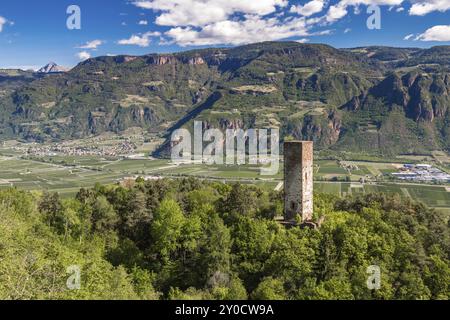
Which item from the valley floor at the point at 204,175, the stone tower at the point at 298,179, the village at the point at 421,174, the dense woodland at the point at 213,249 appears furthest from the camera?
the village at the point at 421,174

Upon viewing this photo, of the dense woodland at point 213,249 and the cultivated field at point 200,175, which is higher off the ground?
the dense woodland at point 213,249

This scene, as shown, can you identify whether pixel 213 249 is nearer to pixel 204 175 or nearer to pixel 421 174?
pixel 204 175

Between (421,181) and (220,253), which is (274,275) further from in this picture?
(421,181)

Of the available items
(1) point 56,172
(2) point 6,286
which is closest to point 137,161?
(1) point 56,172

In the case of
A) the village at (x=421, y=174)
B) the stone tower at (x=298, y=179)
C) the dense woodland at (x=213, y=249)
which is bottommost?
the village at (x=421, y=174)

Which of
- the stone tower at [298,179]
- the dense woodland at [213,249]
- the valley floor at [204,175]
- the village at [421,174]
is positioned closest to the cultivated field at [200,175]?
the valley floor at [204,175]

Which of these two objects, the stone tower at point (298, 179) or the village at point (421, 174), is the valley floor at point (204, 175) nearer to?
the village at point (421, 174)

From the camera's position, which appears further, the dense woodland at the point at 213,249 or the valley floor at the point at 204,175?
the valley floor at the point at 204,175

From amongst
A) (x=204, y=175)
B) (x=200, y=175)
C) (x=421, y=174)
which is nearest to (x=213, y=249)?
(x=204, y=175)
